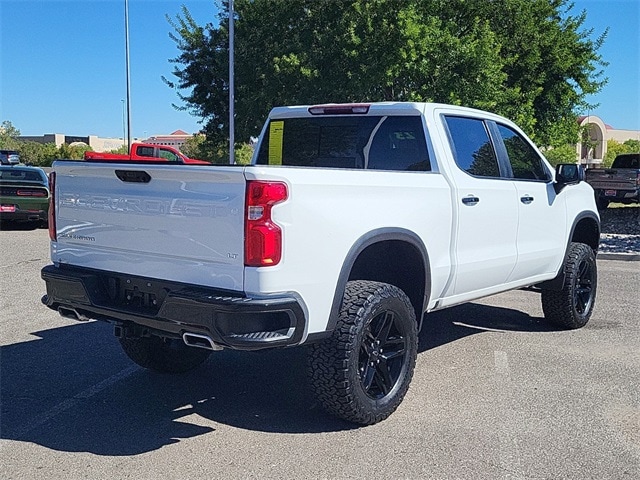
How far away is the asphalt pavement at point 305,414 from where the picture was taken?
3.72 meters

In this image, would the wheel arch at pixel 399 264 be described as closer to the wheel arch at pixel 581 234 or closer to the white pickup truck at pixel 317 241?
the white pickup truck at pixel 317 241

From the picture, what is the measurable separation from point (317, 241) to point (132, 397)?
1.92m

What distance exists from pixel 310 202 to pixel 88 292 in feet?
4.87

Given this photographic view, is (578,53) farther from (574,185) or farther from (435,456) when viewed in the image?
(435,456)

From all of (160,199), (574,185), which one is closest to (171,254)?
(160,199)

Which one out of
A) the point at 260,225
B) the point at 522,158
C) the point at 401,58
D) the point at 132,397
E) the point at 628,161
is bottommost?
the point at 132,397

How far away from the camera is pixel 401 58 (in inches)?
642

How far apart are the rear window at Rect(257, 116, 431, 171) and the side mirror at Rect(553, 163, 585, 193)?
5.90 feet

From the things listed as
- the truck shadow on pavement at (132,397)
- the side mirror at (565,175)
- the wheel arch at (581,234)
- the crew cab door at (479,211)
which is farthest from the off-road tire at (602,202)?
the crew cab door at (479,211)

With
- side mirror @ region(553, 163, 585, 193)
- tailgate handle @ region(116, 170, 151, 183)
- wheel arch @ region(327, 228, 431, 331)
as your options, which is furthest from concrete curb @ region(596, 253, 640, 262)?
tailgate handle @ region(116, 170, 151, 183)

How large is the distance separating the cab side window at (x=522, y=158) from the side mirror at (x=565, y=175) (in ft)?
0.34

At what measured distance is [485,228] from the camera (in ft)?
17.4

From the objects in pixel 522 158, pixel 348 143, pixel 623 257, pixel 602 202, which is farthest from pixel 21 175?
pixel 602 202

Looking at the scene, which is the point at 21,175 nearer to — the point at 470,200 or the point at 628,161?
the point at 470,200
